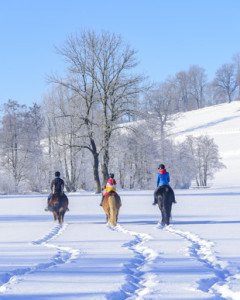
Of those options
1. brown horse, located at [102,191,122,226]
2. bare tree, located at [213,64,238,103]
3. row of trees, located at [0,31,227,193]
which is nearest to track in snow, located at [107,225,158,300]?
brown horse, located at [102,191,122,226]

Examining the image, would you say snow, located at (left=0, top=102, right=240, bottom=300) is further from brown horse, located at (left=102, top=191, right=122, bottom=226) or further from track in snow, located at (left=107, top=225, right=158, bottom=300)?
brown horse, located at (left=102, top=191, right=122, bottom=226)

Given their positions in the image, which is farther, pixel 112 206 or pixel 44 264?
pixel 112 206

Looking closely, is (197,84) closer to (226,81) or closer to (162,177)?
(226,81)

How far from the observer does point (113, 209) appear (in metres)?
20.9

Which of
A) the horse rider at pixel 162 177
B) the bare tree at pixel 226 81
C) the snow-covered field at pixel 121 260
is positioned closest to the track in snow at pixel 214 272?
the snow-covered field at pixel 121 260

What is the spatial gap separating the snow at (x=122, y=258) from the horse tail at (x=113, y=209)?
428mm

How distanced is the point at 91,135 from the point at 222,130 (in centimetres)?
6684

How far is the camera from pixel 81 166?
62.8 metres

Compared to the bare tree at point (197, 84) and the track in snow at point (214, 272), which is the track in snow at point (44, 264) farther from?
the bare tree at point (197, 84)

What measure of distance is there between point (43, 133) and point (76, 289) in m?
57.6

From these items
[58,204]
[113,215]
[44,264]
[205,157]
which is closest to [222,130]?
[205,157]

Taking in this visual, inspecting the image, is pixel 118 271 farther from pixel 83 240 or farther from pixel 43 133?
pixel 43 133

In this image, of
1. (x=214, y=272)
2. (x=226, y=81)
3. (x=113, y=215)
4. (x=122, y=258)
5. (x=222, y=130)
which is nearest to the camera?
(x=214, y=272)

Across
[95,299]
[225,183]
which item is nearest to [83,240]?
[95,299]
